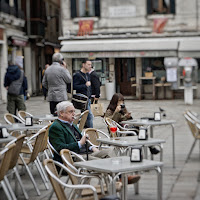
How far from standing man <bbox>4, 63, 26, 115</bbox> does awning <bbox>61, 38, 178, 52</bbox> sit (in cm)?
1444

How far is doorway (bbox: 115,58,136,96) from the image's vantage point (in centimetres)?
2997

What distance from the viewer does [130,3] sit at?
29891 mm

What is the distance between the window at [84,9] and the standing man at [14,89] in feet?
52.4

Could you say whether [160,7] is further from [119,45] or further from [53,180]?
[53,180]

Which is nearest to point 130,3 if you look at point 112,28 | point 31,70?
point 112,28

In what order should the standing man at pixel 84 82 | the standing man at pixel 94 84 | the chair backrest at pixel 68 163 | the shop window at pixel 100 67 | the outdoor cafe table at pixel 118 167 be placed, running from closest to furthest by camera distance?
the outdoor cafe table at pixel 118 167
the chair backrest at pixel 68 163
the standing man at pixel 84 82
the standing man at pixel 94 84
the shop window at pixel 100 67

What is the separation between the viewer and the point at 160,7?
29.6 meters

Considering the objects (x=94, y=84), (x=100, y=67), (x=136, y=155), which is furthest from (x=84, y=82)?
(x=100, y=67)

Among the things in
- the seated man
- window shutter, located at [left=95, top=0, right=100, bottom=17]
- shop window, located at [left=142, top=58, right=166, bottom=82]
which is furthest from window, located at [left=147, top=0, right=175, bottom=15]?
the seated man

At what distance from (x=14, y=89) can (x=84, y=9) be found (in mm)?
16619

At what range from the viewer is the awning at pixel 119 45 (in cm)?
2833

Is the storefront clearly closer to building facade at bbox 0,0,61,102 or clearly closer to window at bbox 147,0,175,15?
window at bbox 147,0,175,15

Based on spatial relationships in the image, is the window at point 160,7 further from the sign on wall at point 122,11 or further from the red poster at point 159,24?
the sign on wall at point 122,11

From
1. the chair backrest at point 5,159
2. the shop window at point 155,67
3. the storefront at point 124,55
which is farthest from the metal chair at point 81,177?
the shop window at point 155,67
